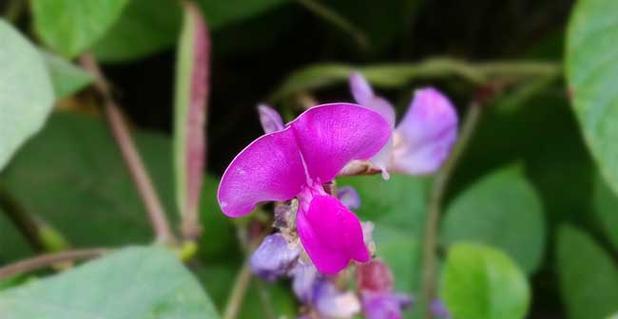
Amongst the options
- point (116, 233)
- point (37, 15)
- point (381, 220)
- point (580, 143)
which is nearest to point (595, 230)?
point (580, 143)

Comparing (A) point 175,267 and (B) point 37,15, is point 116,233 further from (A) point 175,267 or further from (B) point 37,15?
(A) point 175,267

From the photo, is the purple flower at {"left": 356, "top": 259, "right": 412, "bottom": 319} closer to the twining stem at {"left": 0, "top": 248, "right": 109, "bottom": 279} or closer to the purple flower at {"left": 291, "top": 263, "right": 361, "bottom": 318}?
the purple flower at {"left": 291, "top": 263, "right": 361, "bottom": 318}

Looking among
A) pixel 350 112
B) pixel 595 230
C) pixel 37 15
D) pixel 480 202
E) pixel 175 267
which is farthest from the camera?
pixel 595 230

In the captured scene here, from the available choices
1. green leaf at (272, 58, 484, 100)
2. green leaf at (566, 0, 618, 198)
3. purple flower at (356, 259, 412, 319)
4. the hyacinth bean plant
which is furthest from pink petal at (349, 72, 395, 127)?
green leaf at (272, 58, 484, 100)

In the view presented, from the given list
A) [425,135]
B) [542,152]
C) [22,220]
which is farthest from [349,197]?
[542,152]

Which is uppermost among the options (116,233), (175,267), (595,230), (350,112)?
(350,112)

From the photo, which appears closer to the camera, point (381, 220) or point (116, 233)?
point (381, 220)

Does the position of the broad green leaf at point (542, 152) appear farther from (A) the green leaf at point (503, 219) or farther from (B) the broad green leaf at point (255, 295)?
(B) the broad green leaf at point (255, 295)

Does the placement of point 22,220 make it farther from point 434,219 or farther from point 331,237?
point 331,237
